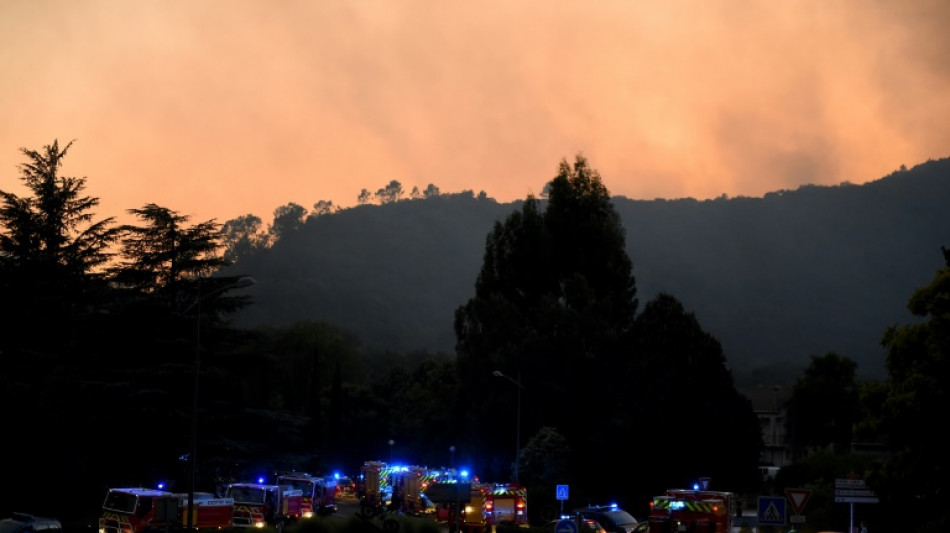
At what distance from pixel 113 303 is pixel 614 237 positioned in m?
34.5

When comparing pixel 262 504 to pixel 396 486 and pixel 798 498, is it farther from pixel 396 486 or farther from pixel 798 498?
pixel 798 498

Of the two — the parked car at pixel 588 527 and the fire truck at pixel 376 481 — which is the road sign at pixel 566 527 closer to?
the parked car at pixel 588 527

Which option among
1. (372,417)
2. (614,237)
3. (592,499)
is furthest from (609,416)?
(372,417)

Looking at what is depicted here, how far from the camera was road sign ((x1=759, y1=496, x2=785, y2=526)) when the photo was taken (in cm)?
2714

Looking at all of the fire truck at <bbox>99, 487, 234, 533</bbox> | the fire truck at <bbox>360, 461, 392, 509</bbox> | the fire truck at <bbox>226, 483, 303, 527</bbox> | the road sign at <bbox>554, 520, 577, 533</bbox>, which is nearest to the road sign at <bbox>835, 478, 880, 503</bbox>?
the road sign at <bbox>554, 520, 577, 533</bbox>

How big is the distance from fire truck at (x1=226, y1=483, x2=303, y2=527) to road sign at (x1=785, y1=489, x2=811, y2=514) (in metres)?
21.3

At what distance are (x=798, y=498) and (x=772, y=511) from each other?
83 cm

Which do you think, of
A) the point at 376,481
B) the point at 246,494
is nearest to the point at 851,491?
the point at 246,494

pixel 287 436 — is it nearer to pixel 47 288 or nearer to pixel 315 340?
pixel 47 288

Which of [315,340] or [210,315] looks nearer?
[210,315]

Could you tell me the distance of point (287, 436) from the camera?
69.5m

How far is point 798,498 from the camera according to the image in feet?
90.8

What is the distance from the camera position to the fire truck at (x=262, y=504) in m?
44.0

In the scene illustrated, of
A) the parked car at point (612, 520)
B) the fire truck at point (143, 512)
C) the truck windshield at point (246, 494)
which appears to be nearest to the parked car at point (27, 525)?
A: the fire truck at point (143, 512)
